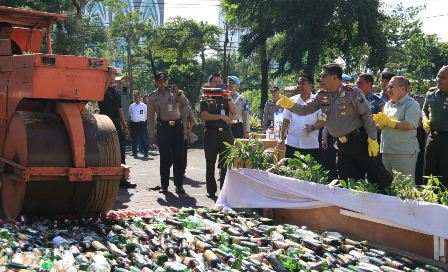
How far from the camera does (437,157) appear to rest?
6.92m

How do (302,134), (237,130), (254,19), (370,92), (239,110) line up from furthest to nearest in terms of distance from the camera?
(254,19) < (237,130) < (239,110) < (370,92) < (302,134)

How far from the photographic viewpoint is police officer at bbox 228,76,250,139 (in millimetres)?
10312

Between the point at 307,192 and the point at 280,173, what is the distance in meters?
0.84

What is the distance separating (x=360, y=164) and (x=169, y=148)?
4.20 meters

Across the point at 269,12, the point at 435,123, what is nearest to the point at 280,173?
the point at 435,123

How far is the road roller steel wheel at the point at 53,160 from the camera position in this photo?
614 centimetres

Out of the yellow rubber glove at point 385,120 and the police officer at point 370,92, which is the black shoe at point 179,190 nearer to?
the police officer at point 370,92

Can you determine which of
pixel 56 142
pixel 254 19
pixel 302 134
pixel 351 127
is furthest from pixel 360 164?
pixel 254 19

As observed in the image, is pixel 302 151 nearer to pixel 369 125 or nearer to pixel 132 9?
pixel 369 125

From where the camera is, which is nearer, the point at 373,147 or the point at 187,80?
the point at 373,147

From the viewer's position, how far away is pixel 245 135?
10938mm

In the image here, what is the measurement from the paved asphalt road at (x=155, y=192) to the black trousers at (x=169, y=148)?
31cm

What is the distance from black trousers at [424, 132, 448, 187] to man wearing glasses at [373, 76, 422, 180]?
0.20 meters

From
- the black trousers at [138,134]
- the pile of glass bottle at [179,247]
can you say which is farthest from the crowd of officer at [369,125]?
the black trousers at [138,134]
